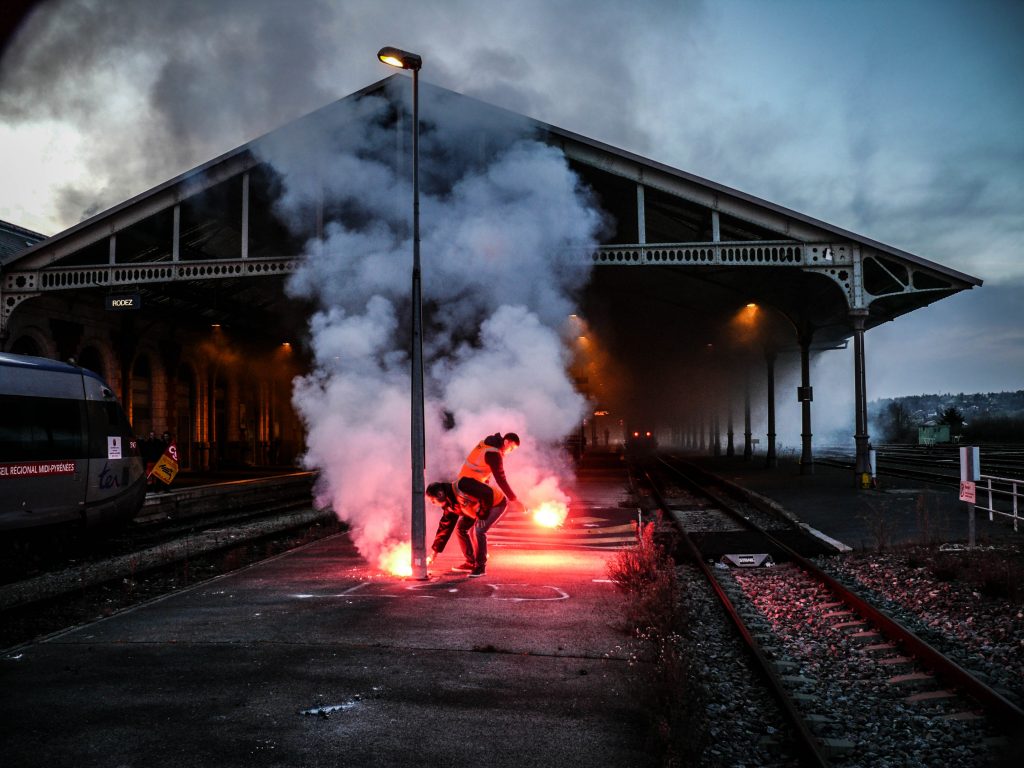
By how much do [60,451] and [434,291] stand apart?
8.24 m

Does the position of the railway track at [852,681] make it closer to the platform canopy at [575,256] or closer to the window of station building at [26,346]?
the platform canopy at [575,256]

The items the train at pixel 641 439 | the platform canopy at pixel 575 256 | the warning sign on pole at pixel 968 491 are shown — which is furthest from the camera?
the train at pixel 641 439

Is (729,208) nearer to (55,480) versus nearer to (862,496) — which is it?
(862,496)

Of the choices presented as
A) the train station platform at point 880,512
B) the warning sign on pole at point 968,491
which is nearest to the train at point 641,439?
the train station platform at point 880,512

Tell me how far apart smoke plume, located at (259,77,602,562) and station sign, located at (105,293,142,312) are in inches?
162

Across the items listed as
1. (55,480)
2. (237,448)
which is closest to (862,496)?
(55,480)

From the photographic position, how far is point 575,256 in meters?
18.7

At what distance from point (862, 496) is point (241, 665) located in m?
16.1

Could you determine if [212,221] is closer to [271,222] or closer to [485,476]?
[271,222]

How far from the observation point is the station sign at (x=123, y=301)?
18969 mm

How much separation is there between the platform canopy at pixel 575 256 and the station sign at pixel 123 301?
0.88 metres

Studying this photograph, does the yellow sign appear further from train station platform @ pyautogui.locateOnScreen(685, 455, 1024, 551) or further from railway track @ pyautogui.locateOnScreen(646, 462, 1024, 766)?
train station platform @ pyautogui.locateOnScreen(685, 455, 1024, 551)

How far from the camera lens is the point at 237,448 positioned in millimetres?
35625

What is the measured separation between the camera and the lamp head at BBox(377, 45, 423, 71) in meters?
8.51
